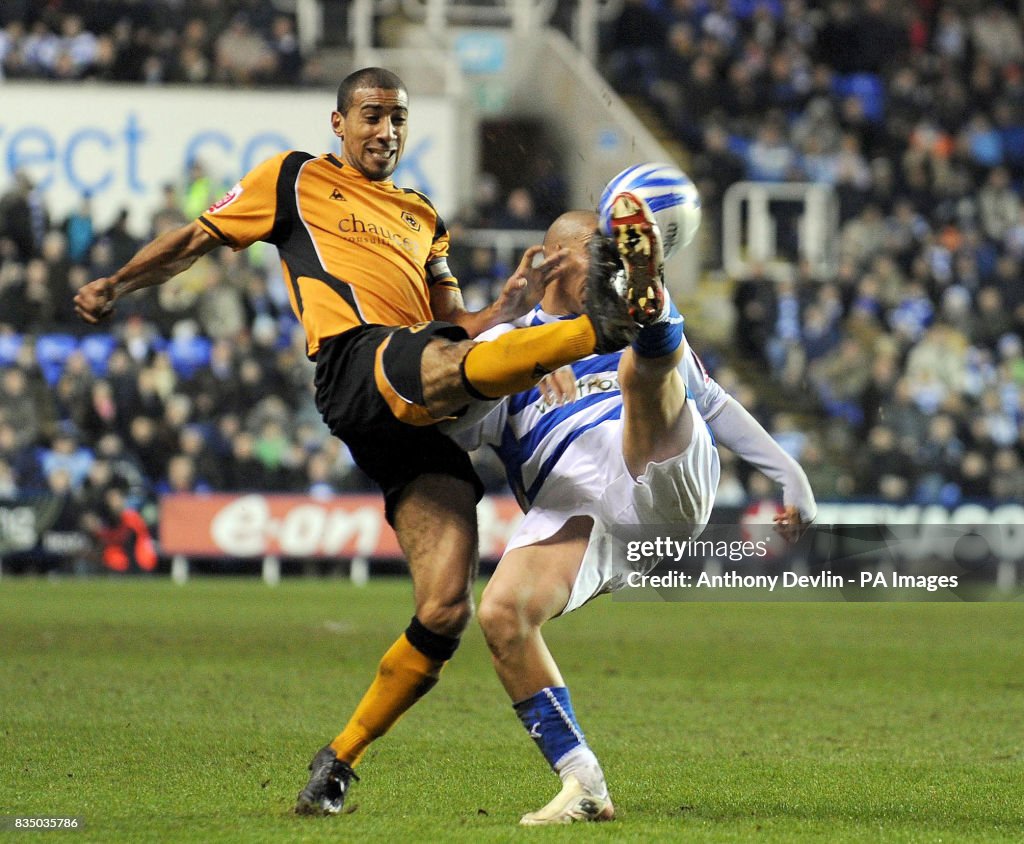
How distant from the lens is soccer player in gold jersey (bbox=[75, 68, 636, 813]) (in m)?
5.48

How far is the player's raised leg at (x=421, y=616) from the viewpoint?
563cm

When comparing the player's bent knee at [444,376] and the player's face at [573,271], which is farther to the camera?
the player's face at [573,271]

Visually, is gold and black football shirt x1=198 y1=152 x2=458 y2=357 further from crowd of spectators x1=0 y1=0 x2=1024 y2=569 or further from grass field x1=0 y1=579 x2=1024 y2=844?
crowd of spectators x1=0 y1=0 x2=1024 y2=569

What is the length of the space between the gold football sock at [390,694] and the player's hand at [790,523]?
1.28 meters

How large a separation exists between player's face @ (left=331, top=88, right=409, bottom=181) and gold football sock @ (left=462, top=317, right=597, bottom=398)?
1088 mm

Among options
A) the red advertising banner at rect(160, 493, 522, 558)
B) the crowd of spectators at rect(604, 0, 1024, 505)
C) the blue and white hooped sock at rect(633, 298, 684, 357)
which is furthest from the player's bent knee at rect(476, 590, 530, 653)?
the crowd of spectators at rect(604, 0, 1024, 505)

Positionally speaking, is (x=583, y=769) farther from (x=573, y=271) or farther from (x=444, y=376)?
(x=573, y=271)

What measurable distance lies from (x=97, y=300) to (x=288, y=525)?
1377 cm

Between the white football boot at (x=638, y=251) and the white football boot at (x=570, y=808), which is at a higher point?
the white football boot at (x=638, y=251)

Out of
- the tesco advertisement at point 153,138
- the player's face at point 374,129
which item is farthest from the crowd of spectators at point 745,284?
the player's face at point 374,129

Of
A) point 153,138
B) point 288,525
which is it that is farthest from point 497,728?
point 153,138

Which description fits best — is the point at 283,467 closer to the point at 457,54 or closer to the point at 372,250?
the point at 457,54

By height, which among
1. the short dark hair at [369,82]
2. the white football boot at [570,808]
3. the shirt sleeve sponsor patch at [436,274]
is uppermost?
the short dark hair at [369,82]

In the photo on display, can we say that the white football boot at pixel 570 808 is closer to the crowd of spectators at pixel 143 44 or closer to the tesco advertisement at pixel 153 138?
the tesco advertisement at pixel 153 138
